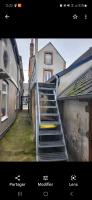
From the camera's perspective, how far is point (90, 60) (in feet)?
11.8

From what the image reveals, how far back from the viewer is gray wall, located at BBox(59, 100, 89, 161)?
2.79 metres

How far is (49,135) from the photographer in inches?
142

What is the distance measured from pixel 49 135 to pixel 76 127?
0.63 meters

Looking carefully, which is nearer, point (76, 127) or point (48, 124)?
point (76, 127)

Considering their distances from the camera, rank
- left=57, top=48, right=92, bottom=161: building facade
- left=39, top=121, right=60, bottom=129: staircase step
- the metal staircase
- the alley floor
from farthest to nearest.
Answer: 1. left=39, top=121, right=60, bottom=129: staircase step
2. the metal staircase
3. left=57, top=48, right=92, bottom=161: building facade
4. the alley floor

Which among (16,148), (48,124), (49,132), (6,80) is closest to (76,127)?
(49,132)

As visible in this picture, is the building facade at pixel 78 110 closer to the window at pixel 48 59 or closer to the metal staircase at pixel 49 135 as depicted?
the metal staircase at pixel 49 135

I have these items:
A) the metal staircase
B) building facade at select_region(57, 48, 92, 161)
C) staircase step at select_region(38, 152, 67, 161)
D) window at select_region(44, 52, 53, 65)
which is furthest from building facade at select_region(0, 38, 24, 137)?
window at select_region(44, 52, 53, 65)

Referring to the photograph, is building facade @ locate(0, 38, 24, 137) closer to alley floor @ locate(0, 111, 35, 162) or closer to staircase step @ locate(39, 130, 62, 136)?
alley floor @ locate(0, 111, 35, 162)

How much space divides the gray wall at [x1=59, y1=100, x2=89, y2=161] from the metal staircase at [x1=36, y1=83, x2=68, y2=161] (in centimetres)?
22

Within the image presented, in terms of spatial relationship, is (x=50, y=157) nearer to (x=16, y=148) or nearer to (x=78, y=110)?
(x=16, y=148)

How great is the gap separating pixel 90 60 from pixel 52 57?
626 centimetres
